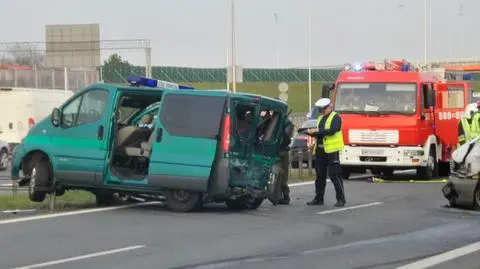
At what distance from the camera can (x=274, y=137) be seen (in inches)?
583

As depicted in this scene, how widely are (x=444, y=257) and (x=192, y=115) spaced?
5076mm

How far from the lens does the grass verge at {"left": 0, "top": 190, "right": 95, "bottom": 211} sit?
14.5 meters

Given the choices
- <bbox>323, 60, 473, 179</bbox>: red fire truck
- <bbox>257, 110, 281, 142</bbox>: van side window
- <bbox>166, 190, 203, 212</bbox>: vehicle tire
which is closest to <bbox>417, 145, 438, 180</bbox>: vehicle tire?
<bbox>323, 60, 473, 179</bbox>: red fire truck

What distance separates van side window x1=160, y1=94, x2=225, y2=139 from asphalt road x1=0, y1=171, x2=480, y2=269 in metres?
1.31

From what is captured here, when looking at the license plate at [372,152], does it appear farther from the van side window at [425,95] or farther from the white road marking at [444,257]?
the white road marking at [444,257]

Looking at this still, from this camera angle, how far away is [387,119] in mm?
21219

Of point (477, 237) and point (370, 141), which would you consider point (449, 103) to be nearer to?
point (370, 141)

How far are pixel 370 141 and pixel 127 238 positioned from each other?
11512 millimetres

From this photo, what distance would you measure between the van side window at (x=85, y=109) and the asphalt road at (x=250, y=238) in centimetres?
157

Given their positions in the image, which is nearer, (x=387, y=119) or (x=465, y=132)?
(x=465, y=132)

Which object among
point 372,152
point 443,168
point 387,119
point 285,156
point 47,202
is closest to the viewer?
point 47,202

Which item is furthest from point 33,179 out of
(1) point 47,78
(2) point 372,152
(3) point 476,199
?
(1) point 47,78

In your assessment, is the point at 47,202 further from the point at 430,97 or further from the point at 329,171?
the point at 430,97

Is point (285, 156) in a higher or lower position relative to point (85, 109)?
lower
